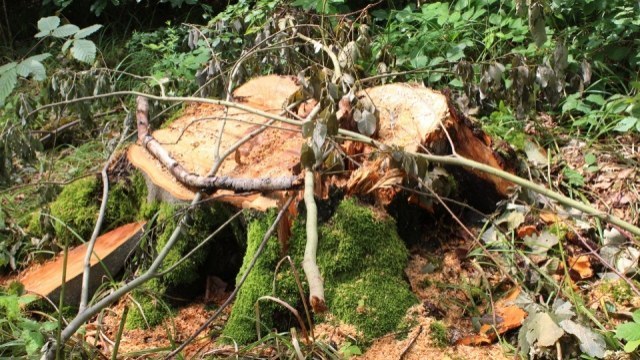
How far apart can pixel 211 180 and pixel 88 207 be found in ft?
3.36

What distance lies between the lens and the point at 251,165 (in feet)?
9.15

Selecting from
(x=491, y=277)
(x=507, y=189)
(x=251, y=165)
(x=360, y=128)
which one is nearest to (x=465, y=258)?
(x=491, y=277)

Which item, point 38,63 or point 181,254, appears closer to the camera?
point 38,63

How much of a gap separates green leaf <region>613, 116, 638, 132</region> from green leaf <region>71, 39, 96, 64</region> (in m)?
2.19

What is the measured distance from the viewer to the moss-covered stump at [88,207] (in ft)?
10.4

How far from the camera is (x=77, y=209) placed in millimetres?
3314

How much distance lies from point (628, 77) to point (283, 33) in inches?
69.1

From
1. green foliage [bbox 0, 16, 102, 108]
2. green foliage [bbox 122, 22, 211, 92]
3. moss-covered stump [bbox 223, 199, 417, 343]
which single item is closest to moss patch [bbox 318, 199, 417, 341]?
moss-covered stump [bbox 223, 199, 417, 343]

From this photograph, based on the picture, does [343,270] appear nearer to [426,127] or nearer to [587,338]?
[426,127]

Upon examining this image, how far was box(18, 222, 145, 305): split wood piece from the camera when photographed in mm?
2852

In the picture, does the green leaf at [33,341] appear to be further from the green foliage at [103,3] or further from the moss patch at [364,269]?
the green foliage at [103,3]

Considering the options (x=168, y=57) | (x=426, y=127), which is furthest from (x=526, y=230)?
(x=168, y=57)

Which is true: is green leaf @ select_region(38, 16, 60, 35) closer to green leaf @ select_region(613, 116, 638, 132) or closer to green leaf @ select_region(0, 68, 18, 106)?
green leaf @ select_region(0, 68, 18, 106)

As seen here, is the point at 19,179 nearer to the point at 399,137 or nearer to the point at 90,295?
the point at 90,295
